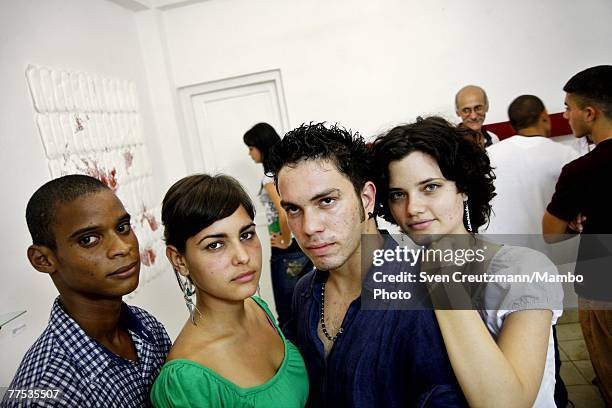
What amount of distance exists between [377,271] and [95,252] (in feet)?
2.61

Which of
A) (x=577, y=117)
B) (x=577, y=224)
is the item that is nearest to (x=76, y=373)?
(x=577, y=224)

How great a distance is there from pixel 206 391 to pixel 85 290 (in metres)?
0.48

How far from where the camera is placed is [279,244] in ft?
11.0

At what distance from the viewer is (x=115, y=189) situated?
10.6 ft

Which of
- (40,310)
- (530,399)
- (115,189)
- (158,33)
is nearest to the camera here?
(530,399)

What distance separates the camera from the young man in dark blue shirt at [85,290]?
46.5 inches

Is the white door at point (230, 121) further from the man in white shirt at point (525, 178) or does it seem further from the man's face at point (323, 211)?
the man's face at point (323, 211)

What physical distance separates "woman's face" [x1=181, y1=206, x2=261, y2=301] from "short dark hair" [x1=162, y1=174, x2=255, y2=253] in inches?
0.8

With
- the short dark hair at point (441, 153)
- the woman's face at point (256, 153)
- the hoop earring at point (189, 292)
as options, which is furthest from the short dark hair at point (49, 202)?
the woman's face at point (256, 153)

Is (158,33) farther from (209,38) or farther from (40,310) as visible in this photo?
(40,310)

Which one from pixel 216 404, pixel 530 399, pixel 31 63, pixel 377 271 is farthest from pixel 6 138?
pixel 530 399

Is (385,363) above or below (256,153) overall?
below

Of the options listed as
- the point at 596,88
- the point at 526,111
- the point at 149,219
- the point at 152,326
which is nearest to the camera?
the point at 152,326

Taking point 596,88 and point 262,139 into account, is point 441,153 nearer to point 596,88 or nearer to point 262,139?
point 596,88
